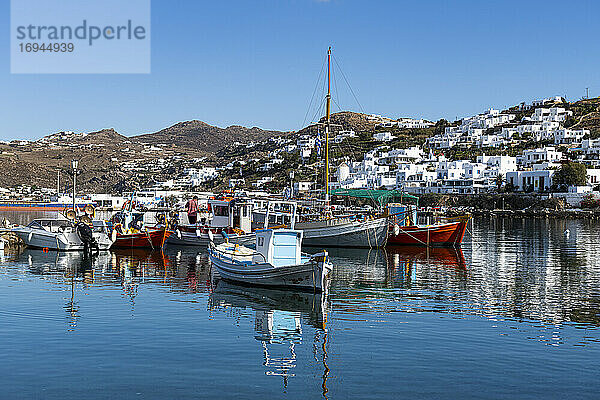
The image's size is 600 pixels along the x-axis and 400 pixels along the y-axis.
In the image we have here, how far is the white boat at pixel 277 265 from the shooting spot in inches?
908

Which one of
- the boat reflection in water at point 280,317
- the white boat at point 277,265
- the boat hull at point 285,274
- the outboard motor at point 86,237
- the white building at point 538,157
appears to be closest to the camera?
the boat reflection in water at point 280,317

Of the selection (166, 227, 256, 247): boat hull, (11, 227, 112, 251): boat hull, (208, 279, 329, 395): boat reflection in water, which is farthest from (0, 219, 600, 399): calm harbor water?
(166, 227, 256, 247): boat hull

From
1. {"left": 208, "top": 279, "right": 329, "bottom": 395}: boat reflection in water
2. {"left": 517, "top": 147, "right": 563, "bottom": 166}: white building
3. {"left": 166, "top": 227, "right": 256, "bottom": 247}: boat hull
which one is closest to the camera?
{"left": 208, "top": 279, "right": 329, "bottom": 395}: boat reflection in water

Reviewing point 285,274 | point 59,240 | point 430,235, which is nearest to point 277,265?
point 285,274

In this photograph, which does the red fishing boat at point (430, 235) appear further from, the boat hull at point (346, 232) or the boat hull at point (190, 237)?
the boat hull at point (190, 237)

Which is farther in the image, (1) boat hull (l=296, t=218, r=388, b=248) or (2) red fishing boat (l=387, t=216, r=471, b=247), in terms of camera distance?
(2) red fishing boat (l=387, t=216, r=471, b=247)

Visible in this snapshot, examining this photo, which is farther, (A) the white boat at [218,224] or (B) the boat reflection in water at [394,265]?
(A) the white boat at [218,224]

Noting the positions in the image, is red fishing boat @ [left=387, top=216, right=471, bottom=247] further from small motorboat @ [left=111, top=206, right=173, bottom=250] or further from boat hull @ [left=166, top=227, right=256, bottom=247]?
small motorboat @ [left=111, top=206, right=173, bottom=250]

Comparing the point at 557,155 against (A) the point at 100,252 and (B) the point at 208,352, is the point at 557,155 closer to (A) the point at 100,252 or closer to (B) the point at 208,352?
(A) the point at 100,252

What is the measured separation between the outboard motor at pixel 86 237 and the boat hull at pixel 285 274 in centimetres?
1595

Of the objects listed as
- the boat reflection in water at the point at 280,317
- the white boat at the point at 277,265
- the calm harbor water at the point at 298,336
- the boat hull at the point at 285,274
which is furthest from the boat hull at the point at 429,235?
the boat hull at the point at 285,274

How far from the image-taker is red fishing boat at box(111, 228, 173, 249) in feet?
133

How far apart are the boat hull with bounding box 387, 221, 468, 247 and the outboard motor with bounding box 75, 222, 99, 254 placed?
772 inches

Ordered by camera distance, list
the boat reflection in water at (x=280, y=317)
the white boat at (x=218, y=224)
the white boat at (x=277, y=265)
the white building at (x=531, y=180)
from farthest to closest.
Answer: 1. the white building at (x=531, y=180)
2. the white boat at (x=218, y=224)
3. the white boat at (x=277, y=265)
4. the boat reflection in water at (x=280, y=317)
